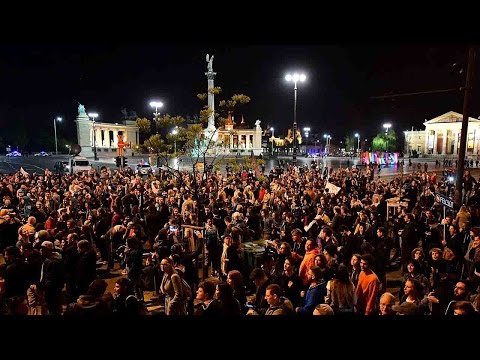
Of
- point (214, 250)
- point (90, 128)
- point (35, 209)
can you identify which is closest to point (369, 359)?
point (214, 250)

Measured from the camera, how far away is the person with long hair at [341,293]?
186 inches

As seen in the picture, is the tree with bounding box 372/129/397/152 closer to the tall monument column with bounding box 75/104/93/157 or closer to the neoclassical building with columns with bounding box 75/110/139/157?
the neoclassical building with columns with bounding box 75/110/139/157

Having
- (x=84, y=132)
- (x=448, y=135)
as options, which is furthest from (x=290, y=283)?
(x=448, y=135)

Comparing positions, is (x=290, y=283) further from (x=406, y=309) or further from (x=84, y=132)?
(x=84, y=132)

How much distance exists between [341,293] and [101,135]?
79.0 meters

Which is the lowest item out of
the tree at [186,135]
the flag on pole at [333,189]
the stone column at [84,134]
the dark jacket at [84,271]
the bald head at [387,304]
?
the dark jacket at [84,271]

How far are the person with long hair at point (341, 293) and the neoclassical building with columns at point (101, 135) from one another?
41.4 m

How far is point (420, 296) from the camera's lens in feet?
15.9

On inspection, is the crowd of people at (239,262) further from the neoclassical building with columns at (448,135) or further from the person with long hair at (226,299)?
the neoclassical building with columns at (448,135)

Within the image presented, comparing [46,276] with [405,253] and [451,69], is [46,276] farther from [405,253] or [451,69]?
[451,69]

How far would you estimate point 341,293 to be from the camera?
187 inches

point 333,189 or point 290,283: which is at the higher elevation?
point 333,189

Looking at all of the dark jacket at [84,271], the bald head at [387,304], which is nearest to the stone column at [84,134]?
the dark jacket at [84,271]

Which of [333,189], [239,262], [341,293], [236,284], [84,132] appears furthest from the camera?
[84,132]
